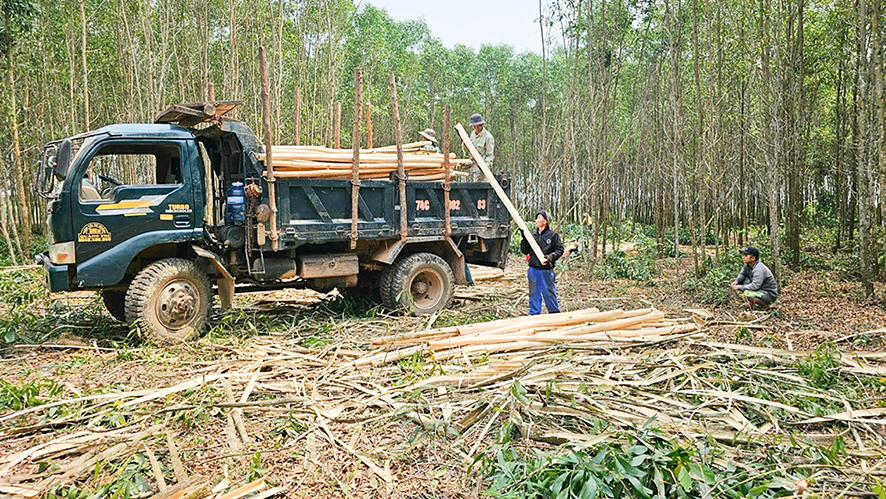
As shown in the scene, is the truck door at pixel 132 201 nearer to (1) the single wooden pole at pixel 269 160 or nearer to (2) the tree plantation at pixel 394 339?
(2) the tree plantation at pixel 394 339

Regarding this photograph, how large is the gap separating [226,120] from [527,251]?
3.83 metres

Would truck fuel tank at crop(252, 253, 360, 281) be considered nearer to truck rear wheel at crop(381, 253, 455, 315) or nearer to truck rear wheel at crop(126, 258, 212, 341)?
truck rear wheel at crop(381, 253, 455, 315)

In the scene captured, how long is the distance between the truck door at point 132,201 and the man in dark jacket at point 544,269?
3955 millimetres

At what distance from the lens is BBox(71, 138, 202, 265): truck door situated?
6098 mm

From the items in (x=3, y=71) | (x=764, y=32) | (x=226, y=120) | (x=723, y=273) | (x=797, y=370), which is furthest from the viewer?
(x=3, y=71)

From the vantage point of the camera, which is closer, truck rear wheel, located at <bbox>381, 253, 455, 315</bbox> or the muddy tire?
the muddy tire

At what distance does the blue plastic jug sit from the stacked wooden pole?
215 cm

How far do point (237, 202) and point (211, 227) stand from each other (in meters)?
0.44

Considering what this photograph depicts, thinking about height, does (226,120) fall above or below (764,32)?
below

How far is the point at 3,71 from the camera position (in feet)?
40.3

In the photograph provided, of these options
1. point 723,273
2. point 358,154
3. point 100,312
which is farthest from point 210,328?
point 723,273

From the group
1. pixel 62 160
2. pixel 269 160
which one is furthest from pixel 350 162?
pixel 62 160

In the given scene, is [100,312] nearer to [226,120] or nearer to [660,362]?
[226,120]

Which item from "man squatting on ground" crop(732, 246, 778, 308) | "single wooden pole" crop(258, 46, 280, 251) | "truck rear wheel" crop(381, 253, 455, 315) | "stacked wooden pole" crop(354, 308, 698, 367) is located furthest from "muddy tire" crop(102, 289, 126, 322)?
"man squatting on ground" crop(732, 246, 778, 308)
